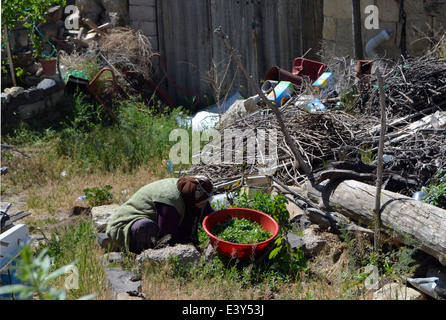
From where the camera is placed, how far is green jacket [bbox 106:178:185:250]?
5082 mm

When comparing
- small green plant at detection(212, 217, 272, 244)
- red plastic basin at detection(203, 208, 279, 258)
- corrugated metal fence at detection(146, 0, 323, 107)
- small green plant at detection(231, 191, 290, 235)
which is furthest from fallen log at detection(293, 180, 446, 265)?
corrugated metal fence at detection(146, 0, 323, 107)

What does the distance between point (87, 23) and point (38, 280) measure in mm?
9998

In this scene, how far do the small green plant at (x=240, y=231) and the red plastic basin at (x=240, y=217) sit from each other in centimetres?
6

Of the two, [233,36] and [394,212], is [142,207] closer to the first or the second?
[394,212]

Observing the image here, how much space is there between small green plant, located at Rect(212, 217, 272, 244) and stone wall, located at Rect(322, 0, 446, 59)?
4160 mm

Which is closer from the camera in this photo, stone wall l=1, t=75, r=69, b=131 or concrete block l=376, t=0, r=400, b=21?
concrete block l=376, t=0, r=400, b=21

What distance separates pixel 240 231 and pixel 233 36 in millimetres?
6036

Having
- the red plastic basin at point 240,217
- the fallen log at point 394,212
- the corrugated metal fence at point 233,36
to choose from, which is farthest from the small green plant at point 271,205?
the corrugated metal fence at point 233,36

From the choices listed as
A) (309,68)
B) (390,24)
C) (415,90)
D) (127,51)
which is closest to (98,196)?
(309,68)

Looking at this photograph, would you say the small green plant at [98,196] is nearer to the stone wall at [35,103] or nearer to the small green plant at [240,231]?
the small green plant at [240,231]

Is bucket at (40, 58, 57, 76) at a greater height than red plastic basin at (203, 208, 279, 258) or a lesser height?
greater

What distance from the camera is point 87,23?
37.4 ft

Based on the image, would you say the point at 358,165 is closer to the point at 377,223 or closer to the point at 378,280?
the point at 377,223

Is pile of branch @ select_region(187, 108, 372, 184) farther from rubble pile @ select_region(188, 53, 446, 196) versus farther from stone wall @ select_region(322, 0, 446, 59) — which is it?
stone wall @ select_region(322, 0, 446, 59)
